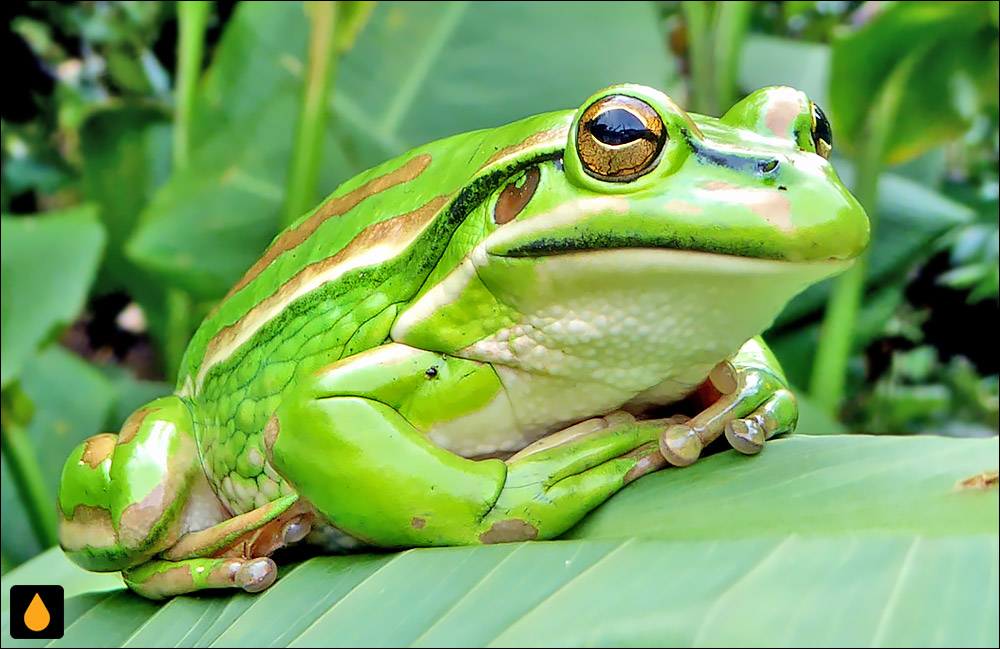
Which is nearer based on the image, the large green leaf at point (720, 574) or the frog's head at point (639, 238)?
the large green leaf at point (720, 574)

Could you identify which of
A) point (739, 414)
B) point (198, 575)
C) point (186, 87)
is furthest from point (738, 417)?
point (186, 87)

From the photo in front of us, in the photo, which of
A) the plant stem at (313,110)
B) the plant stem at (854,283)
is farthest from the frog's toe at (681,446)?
the plant stem at (313,110)

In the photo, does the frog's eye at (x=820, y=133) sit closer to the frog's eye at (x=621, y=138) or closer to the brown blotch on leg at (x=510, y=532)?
the frog's eye at (x=621, y=138)

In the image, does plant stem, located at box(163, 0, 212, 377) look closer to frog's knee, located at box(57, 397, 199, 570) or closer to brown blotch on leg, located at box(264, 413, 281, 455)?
frog's knee, located at box(57, 397, 199, 570)

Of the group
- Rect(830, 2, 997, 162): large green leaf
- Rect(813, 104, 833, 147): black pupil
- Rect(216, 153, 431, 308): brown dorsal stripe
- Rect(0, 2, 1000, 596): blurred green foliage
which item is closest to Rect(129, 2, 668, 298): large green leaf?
Rect(0, 2, 1000, 596): blurred green foliage

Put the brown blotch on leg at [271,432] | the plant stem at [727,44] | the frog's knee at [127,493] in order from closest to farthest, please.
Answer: the brown blotch on leg at [271,432], the frog's knee at [127,493], the plant stem at [727,44]

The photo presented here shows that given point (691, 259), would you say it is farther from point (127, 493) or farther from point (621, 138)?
point (127, 493)

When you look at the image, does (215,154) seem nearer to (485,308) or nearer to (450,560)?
(485,308)
